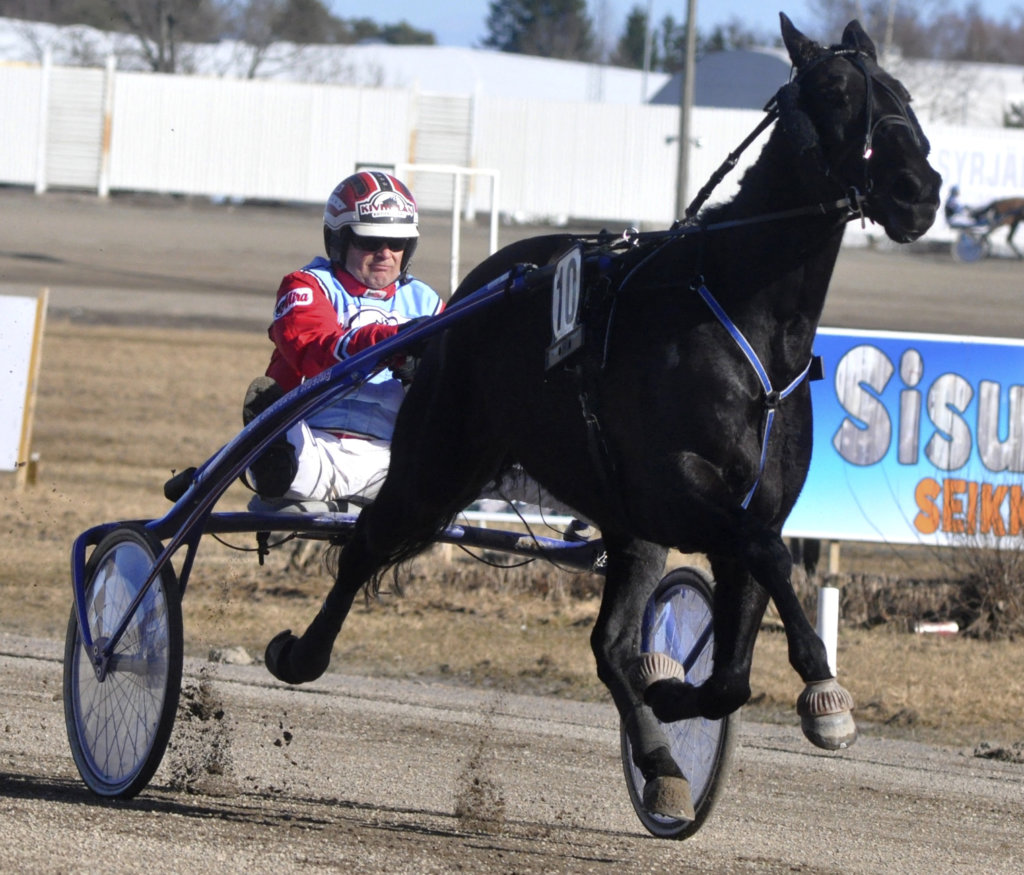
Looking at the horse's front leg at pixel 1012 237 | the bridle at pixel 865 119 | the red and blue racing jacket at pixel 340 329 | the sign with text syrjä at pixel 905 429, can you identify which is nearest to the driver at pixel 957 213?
the horse's front leg at pixel 1012 237

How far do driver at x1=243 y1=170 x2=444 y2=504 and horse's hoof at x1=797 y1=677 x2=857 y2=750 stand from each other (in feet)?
5.78

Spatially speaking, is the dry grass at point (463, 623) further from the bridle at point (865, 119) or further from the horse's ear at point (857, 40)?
the horse's ear at point (857, 40)

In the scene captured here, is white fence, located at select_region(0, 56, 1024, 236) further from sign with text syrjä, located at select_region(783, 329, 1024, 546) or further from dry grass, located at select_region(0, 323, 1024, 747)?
sign with text syrjä, located at select_region(783, 329, 1024, 546)

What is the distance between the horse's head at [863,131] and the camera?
3.34m

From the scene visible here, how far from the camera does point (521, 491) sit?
195 inches

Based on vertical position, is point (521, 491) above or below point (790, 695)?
above

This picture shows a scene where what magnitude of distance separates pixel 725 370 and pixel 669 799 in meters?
1.11

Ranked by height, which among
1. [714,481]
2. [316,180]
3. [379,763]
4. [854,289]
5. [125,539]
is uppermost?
[316,180]

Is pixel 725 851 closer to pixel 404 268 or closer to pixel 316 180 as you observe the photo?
pixel 404 268

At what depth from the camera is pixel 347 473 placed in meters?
4.96

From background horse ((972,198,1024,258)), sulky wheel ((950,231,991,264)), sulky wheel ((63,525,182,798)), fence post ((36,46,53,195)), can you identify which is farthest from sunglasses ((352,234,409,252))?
fence post ((36,46,53,195))

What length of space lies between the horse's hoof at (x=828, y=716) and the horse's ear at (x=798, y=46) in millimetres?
1328

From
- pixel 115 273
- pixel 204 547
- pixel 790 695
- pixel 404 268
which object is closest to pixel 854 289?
pixel 115 273

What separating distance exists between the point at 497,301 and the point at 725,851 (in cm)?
155
